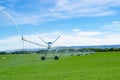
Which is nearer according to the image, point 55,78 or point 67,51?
point 55,78

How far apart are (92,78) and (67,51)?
66.4 m

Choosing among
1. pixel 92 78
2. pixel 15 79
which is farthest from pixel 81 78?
pixel 15 79

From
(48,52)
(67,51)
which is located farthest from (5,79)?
(67,51)

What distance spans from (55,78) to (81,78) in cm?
138

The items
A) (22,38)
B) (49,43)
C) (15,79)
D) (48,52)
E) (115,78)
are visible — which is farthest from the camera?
(48,52)

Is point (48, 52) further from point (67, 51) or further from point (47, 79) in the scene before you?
point (47, 79)

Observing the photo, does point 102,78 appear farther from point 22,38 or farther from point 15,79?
point 22,38

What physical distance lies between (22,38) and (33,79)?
2567cm

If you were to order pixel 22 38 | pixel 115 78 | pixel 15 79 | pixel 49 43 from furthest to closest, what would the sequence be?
pixel 49 43
pixel 22 38
pixel 15 79
pixel 115 78

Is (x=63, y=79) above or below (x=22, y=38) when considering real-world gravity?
below

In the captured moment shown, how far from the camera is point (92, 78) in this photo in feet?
51.3

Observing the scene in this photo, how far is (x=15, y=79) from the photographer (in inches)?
641

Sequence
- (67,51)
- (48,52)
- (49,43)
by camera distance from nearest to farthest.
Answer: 1. (49,43)
2. (48,52)
3. (67,51)

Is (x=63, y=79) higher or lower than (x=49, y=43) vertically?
lower
